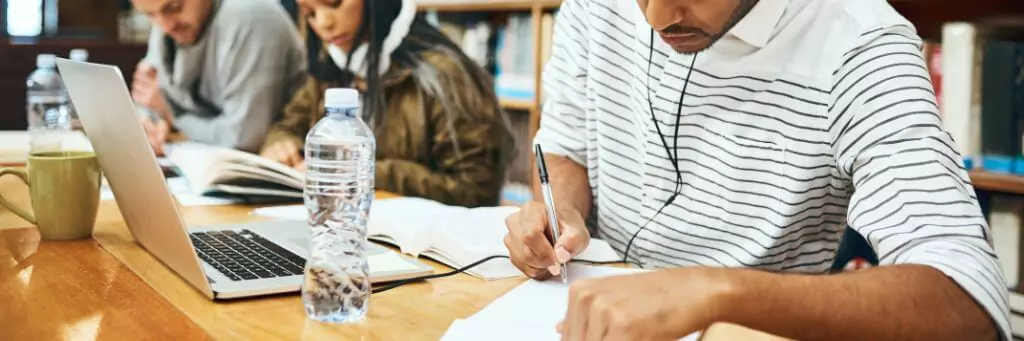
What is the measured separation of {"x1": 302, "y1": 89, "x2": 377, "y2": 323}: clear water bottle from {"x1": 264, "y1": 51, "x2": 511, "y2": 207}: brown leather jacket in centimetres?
104

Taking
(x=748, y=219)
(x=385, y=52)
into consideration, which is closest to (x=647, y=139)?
(x=748, y=219)

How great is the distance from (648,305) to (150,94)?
2211mm

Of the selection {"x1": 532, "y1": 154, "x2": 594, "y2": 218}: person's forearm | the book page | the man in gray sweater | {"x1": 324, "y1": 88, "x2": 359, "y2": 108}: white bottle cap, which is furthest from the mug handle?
the man in gray sweater

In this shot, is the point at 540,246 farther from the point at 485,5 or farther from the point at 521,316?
the point at 485,5

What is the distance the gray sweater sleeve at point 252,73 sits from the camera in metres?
2.45

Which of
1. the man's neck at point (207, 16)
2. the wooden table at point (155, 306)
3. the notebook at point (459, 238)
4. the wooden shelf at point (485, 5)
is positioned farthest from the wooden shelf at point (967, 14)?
the man's neck at point (207, 16)

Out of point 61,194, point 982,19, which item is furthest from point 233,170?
point 982,19

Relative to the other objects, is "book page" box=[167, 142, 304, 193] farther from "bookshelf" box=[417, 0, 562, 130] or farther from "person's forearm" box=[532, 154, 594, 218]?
"bookshelf" box=[417, 0, 562, 130]

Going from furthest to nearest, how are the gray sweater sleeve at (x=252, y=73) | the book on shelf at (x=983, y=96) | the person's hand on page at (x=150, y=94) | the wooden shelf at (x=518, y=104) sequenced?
the wooden shelf at (x=518, y=104), the person's hand on page at (x=150, y=94), the gray sweater sleeve at (x=252, y=73), the book on shelf at (x=983, y=96)

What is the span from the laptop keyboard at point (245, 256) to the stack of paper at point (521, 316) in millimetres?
236

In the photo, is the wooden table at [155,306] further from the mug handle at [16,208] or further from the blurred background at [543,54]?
the blurred background at [543,54]

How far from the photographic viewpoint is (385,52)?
214cm

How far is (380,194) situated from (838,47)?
81 centimetres

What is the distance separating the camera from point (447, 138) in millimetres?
2092
